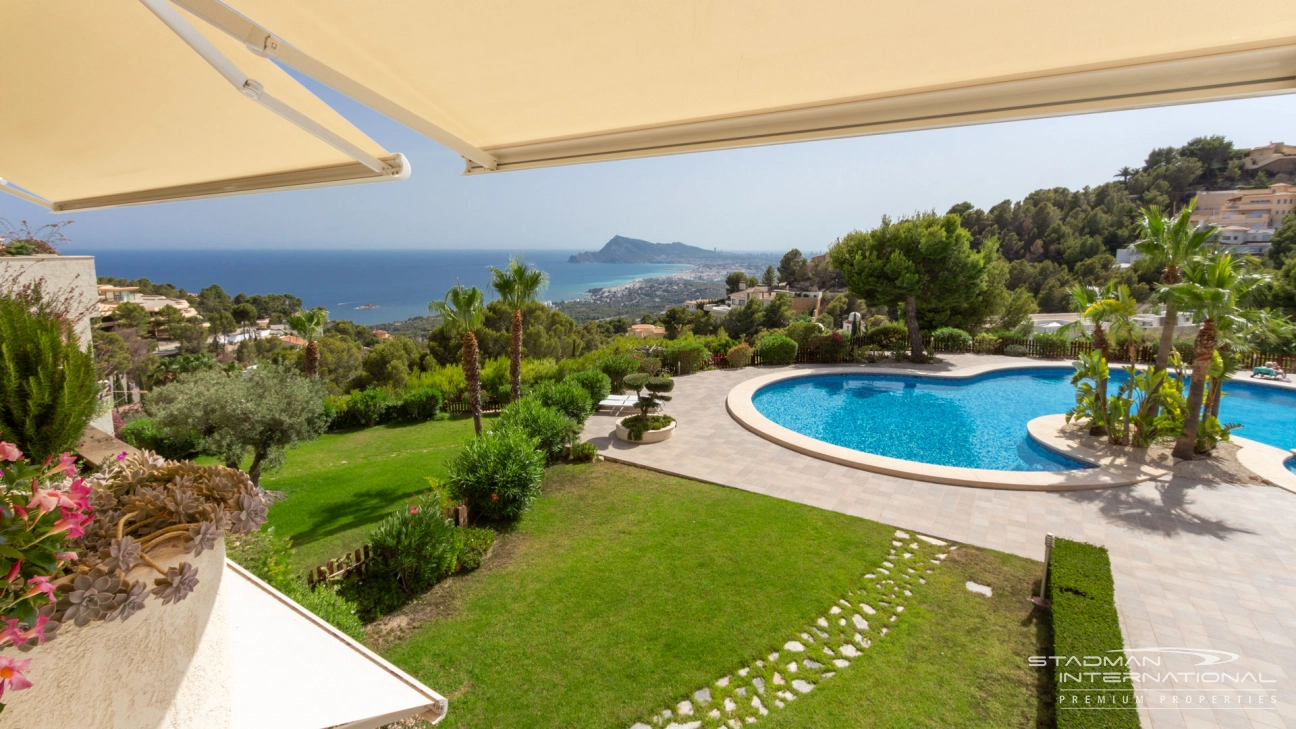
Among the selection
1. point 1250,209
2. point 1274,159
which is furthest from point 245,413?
point 1274,159

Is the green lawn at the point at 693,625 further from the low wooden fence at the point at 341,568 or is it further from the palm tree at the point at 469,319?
the palm tree at the point at 469,319

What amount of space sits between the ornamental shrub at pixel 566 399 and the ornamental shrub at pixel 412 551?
4.49 m

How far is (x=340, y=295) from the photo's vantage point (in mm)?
165750

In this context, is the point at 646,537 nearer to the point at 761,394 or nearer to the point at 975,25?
the point at 975,25

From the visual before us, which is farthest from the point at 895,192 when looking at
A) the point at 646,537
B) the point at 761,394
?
the point at 646,537

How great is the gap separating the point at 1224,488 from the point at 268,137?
12319 mm

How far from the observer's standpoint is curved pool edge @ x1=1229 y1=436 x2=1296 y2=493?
26.7 feet

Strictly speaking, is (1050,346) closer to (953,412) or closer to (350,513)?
(953,412)

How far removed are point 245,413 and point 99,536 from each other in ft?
26.6

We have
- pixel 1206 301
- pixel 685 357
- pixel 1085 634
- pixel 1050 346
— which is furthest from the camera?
pixel 1050 346

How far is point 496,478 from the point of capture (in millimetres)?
7348

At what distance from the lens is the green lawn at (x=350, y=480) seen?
23.4 ft

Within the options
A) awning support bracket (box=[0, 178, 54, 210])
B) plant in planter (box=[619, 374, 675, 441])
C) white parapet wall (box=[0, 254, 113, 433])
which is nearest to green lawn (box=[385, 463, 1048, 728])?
plant in planter (box=[619, 374, 675, 441])

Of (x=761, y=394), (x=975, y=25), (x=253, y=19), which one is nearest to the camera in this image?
(x=975, y=25)
